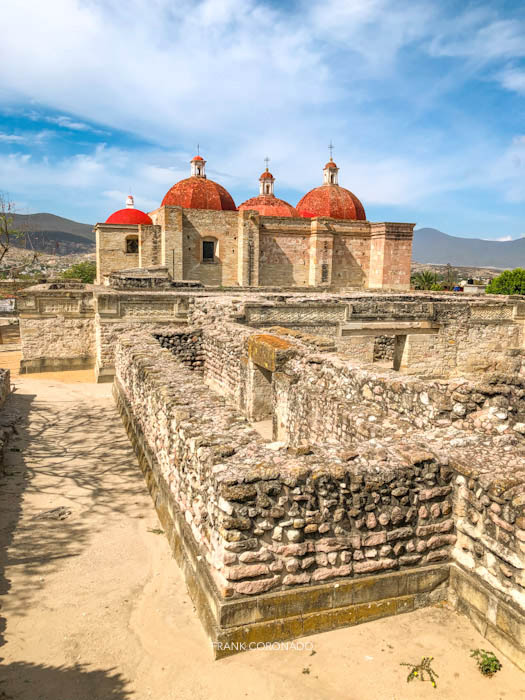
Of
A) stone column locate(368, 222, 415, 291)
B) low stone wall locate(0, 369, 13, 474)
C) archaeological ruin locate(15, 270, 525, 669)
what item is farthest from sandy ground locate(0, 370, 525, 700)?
stone column locate(368, 222, 415, 291)

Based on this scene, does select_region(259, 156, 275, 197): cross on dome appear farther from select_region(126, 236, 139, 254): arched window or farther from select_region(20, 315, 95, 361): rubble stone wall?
select_region(20, 315, 95, 361): rubble stone wall

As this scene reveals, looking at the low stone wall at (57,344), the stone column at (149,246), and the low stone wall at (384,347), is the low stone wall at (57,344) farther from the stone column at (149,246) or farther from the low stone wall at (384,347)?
the stone column at (149,246)

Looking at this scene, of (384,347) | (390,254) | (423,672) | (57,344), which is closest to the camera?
(423,672)

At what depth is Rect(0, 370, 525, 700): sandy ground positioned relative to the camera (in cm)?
279

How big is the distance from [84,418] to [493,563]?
7.21 meters

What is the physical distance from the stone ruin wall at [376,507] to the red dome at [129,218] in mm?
23554

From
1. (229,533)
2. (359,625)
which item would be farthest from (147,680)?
(359,625)

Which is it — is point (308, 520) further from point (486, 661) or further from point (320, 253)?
point (320, 253)

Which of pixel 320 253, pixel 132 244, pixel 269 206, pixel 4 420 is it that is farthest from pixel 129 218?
pixel 4 420

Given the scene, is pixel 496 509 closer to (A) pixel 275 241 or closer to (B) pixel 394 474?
(B) pixel 394 474

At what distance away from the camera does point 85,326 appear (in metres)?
13.3

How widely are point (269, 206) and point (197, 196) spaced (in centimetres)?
468

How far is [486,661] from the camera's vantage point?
2881 mm

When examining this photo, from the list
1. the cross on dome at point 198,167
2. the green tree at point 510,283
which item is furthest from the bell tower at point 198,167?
the green tree at point 510,283
